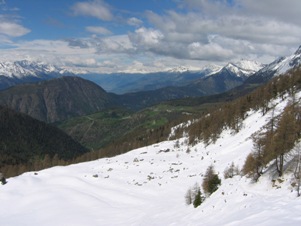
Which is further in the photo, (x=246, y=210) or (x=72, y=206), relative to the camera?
(x=72, y=206)

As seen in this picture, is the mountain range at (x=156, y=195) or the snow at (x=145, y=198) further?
the mountain range at (x=156, y=195)

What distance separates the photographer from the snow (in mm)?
30891

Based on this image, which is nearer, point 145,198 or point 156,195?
point 145,198

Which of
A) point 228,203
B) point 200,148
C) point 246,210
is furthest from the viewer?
point 200,148

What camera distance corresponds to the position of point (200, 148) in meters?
106

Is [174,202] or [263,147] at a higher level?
[263,147]

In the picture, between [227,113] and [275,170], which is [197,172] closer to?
[275,170]

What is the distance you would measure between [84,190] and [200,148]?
52.7 metres

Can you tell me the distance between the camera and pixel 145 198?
191 feet

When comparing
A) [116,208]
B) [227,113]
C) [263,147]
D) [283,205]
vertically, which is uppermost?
[227,113]

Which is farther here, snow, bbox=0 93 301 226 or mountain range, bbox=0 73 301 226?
mountain range, bbox=0 73 301 226

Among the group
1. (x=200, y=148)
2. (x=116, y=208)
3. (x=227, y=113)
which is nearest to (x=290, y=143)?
(x=116, y=208)

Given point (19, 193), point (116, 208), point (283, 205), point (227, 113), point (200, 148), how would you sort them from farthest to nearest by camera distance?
1. point (227, 113)
2. point (200, 148)
3. point (19, 193)
4. point (116, 208)
5. point (283, 205)

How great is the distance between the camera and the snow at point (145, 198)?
30.9 metres
